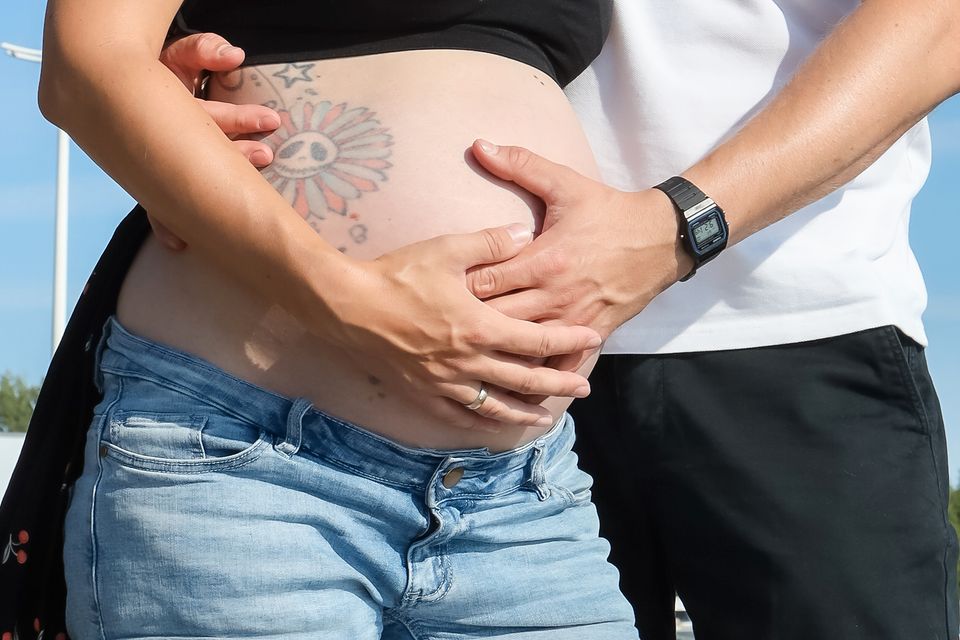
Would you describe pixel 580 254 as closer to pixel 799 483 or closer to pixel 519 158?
pixel 519 158

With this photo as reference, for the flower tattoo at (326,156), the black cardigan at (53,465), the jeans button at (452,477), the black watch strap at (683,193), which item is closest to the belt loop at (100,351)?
the black cardigan at (53,465)

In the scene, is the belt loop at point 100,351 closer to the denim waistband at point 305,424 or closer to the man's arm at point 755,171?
the denim waistband at point 305,424

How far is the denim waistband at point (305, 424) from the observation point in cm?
125

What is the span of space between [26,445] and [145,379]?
0.90 ft

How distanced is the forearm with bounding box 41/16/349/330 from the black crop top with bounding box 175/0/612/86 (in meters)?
0.19

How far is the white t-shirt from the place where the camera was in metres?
1.62

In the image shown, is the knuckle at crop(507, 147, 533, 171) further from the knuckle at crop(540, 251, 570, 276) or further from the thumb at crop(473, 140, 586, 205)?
the knuckle at crop(540, 251, 570, 276)

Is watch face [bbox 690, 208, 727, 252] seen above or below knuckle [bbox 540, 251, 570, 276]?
above

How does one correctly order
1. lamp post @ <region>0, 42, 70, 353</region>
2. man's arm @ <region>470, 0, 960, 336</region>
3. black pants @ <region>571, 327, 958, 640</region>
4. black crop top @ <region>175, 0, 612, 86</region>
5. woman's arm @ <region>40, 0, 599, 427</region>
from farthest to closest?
lamp post @ <region>0, 42, 70, 353</region>, black pants @ <region>571, 327, 958, 640</region>, black crop top @ <region>175, 0, 612, 86</region>, man's arm @ <region>470, 0, 960, 336</region>, woman's arm @ <region>40, 0, 599, 427</region>

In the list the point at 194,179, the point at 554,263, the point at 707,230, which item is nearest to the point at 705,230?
the point at 707,230

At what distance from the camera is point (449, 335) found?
1160 mm

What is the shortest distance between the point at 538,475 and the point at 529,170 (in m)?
0.38

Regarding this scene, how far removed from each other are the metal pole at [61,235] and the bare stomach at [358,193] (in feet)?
37.4

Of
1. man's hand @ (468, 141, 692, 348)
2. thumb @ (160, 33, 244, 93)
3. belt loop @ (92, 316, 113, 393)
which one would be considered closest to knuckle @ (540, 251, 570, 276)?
man's hand @ (468, 141, 692, 348)
